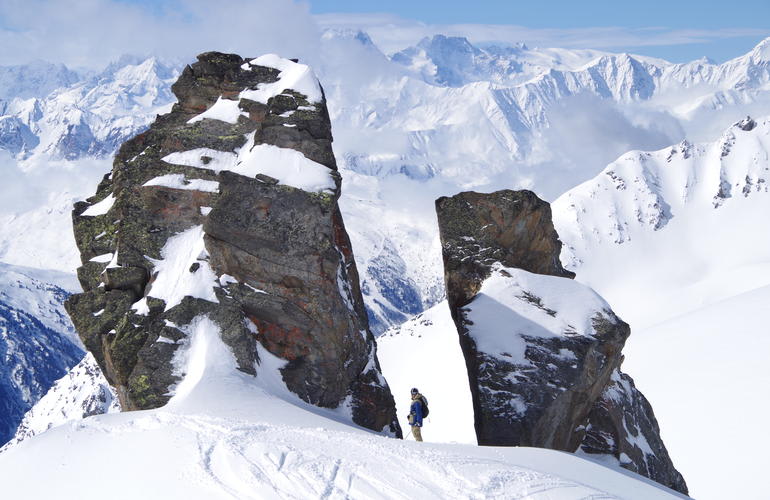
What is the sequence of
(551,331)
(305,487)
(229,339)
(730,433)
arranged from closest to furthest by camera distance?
(305,487)
(229,339)
(551,331)
(730,433)

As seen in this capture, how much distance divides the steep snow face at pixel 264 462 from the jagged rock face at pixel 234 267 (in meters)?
4.13

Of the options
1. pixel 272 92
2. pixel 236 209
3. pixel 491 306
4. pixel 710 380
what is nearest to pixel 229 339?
pixel 236 209

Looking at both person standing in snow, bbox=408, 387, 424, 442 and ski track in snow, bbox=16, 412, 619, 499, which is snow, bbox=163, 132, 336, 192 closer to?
person standing in snow, bbox=408, 387, 424, 442

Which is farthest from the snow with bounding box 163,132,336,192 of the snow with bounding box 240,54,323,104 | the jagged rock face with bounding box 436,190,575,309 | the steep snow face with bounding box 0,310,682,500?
the steep snow face with bounding box 0,310,682,500

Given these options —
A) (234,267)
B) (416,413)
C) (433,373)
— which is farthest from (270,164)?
(433,373)

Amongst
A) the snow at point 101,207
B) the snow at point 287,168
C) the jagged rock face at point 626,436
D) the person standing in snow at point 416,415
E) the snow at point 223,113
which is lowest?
the person standing in snow at point 416,415

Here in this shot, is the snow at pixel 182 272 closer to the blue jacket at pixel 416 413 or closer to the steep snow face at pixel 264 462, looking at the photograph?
the steep snow face at pixel 264 462

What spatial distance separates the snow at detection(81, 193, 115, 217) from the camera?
32344 millimetres

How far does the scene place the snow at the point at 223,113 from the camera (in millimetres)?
34875

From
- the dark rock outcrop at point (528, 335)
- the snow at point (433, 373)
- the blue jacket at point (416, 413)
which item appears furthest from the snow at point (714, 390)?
the blue jacket at point (416, 413)

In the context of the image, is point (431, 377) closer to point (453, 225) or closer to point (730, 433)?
point (730, 433)

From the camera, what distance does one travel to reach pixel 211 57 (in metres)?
38.5

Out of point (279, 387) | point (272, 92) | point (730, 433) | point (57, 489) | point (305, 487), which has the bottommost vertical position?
point (57, 489)

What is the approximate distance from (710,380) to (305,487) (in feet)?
217
